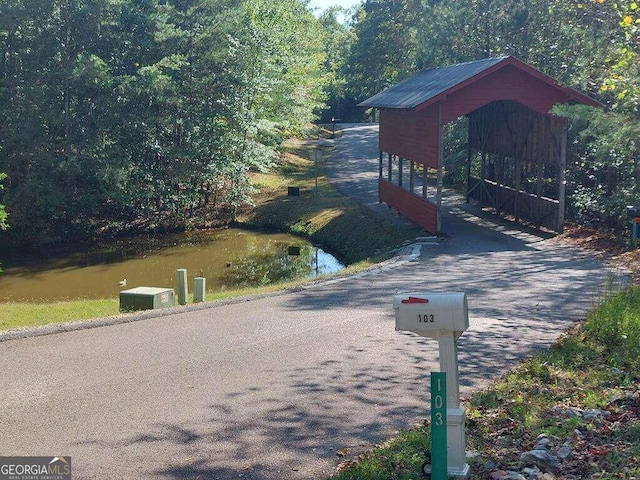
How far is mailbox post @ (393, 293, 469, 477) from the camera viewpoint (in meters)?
4.96

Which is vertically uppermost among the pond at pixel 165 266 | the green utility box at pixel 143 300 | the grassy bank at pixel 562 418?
the grassy bank at pixel 562 418

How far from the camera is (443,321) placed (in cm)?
499

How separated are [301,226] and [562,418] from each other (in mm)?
23792

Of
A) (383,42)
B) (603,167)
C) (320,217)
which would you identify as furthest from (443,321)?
(383,42)

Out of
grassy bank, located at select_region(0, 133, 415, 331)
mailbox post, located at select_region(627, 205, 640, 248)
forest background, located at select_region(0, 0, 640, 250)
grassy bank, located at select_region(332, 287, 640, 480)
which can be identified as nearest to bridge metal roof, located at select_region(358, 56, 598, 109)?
mailbox post, located at select_region(627, 205, 640, 248)

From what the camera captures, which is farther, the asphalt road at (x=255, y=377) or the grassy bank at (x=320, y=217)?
→ the grassy bank at (x=320, y=217)

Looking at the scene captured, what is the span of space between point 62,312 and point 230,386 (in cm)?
909

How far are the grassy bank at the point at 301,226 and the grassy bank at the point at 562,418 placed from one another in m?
9.22

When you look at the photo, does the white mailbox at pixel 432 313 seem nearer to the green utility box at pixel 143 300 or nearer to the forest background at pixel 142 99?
the green utility box at pixel 143 300

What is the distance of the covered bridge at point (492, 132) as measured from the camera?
20281 millimetres

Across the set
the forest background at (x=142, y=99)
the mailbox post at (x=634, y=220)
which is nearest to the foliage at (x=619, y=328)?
the mailbox post at (x=634, y=220)

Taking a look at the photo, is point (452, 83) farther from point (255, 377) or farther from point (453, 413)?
point (453, 413)

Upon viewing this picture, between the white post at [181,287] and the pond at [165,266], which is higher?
the white post at [181,287]

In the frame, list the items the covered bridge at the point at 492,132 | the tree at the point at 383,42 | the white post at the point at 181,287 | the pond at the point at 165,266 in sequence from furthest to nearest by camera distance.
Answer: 1. the tree at the point at 383,42
2. the pond at the point at 165,266
3. the covered bridge at the point at 492,132
4. the white post at the point at 181,287
